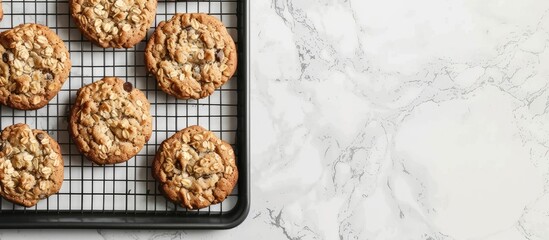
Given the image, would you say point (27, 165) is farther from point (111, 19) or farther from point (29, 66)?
point (111, 19)

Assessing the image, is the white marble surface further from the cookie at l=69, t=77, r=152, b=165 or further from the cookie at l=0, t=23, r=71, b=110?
the cookie at l=0, t=23, r=71, b=110

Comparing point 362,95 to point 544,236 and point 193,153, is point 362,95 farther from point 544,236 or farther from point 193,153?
point 544,236

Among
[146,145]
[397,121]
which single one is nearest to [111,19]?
[146,145]

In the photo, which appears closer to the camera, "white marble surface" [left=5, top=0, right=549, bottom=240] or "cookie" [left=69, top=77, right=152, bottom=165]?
"cookie" [left=69, top=77, right=152, bottom=165]

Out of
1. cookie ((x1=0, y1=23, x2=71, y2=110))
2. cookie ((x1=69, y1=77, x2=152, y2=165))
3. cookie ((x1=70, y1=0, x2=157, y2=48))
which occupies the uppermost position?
cookie ((x1=70, y1=0, x2=157, y2=48))

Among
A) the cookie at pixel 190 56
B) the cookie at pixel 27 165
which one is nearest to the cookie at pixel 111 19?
the cookie at pixel 190 56

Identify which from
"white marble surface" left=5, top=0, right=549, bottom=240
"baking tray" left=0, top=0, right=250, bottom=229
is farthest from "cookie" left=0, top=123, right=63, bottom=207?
"white marble surface" left=5, top=0, right=549, bottom=240

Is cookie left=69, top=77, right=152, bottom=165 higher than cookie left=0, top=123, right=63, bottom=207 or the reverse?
higher
